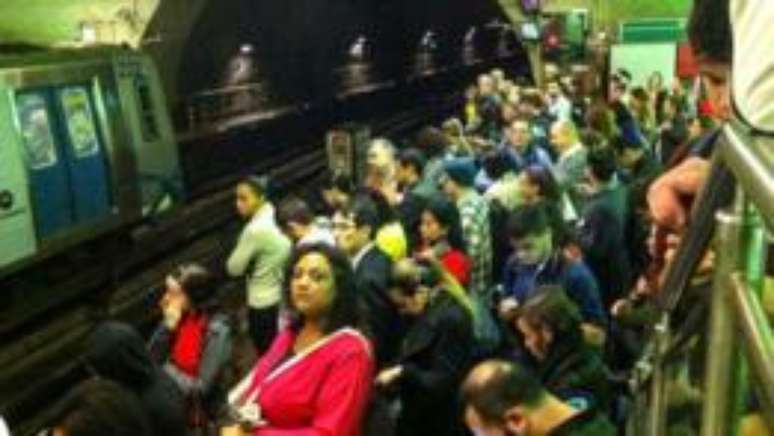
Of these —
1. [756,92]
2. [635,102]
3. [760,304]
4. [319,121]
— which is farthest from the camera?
[319,121]

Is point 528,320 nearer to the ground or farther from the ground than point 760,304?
nearer to the ground

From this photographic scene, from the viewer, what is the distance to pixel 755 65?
1302 mm

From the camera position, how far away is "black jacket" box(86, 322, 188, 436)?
15.6 feet

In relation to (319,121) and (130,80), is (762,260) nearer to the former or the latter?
(130,80)

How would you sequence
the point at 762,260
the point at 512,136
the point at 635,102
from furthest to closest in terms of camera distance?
1. the point at 635,102
2. the point at 512,136
3. the point at 762,260

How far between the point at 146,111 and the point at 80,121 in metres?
2.36

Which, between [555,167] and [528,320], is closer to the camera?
[528,320]

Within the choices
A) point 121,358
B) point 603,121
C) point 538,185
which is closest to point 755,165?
point 121,358

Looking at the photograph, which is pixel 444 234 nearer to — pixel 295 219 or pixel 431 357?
pixel 295 219

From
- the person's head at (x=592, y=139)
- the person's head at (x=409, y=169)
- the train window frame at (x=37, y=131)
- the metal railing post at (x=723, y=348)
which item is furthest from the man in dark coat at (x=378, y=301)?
the train window frame at (x=37, y=131)

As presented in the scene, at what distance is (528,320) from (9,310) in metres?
8.50

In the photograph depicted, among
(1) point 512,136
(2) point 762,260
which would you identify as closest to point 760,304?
(2) point 762,260

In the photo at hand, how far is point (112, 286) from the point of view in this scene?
14.0 meters

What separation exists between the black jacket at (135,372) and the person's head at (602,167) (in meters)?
4.26
